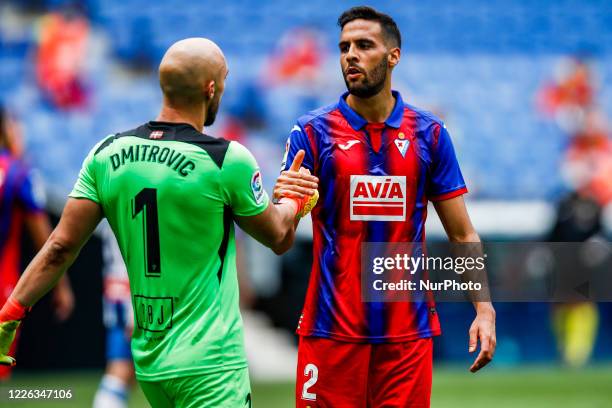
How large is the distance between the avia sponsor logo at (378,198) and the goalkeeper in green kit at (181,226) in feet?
2.76

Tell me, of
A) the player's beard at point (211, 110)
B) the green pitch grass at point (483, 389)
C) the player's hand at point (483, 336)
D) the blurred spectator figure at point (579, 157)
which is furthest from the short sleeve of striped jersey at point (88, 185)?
the blurred spectator figure at point (579, 157)

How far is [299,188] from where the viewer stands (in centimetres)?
452

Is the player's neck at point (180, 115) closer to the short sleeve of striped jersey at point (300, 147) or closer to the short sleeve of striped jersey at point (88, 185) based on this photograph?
the short sleeve of striped jersey at point (88, 185)

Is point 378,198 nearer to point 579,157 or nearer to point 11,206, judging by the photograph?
point 11,206

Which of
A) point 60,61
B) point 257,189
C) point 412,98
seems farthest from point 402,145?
point 412,98

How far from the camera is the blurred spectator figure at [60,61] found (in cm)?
1459

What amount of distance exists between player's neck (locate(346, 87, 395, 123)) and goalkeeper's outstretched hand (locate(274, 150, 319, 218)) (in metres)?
0.66

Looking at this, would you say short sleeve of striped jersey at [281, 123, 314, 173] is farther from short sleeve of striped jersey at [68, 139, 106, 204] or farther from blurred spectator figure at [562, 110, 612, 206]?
blurred spectator figure at [562, 110, 612, 206]

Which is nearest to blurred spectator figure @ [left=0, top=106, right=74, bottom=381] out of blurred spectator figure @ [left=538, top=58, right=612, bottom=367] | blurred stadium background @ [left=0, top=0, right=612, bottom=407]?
blurred stadium background @ [left=0, top=0, right=612, bottom=407]

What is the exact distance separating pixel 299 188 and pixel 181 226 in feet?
2.07

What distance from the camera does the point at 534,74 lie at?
1634 centimetres

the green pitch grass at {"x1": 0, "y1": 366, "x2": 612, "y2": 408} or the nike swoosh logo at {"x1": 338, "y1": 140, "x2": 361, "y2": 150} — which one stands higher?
the nike swoosh logo at {"x1": 338, "y1": 140, "x2": 361, "y2": 150}

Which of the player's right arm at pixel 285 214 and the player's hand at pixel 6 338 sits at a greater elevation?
the player's right arm at pixel 285 214

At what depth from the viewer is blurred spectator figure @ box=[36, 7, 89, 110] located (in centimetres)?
1459
